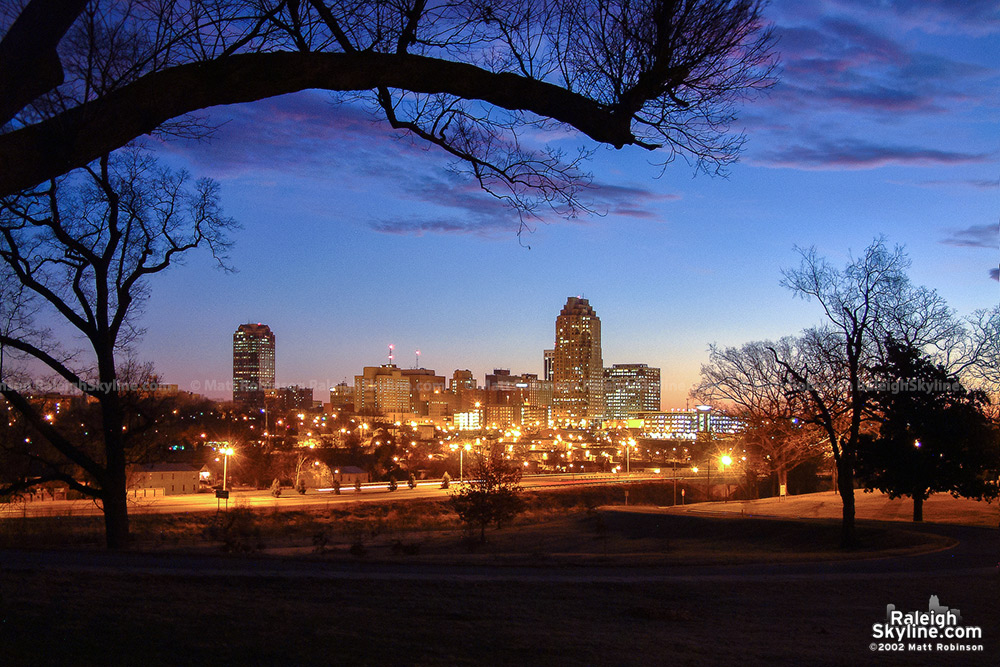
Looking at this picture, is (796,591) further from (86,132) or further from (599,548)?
(599,548)

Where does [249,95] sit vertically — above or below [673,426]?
above

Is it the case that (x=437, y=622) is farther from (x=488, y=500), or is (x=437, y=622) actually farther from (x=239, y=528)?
(x=239, y=528)

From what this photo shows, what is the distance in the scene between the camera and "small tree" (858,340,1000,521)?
80.0ft

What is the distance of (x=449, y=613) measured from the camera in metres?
7.66

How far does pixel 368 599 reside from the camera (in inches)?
330

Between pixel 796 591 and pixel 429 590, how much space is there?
5.28m

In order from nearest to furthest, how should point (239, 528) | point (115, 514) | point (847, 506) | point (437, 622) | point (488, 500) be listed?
1. point (437, 622)
2. point (115, 514)
3. point (847, 506)
4. point (239, 528)
5. point (488, 500)

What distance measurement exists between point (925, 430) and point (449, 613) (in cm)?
2177

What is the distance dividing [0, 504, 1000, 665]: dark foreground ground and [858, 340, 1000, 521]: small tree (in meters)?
12.0

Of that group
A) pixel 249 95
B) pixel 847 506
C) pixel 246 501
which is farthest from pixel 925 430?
pixel 246 501

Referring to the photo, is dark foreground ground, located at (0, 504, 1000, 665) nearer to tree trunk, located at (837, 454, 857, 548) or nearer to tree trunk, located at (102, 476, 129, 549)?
tree trunk, located at (102, 476, 129, 549)

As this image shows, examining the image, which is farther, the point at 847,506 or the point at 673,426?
the point at 673,426

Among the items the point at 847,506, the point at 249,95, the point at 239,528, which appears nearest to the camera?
the point at 249,95

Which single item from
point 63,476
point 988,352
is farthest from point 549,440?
point 63,476
